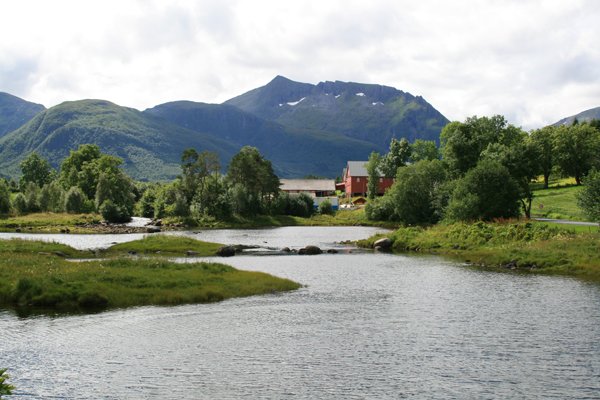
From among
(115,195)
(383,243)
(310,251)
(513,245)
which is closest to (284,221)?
(115,195)

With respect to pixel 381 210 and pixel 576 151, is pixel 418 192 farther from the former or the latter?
pixel 576 151

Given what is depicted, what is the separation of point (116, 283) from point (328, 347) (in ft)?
77.6

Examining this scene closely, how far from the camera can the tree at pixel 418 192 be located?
12069 cm

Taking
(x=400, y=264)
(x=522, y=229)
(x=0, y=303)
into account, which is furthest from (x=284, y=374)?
(x=522, y=229)

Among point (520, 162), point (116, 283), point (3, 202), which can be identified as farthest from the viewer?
point (3, 202)

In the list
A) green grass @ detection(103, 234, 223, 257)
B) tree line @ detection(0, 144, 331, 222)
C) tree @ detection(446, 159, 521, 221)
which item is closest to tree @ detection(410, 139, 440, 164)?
tree line @ detection(0, 144, 331, 222)

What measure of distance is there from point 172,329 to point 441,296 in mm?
24287

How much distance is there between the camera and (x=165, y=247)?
283 feet

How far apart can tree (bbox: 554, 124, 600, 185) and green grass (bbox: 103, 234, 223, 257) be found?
9440 centimetres

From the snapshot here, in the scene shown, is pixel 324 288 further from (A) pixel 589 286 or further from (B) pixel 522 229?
(B) pixel 522 229

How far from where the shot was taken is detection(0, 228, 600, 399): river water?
1075 inches

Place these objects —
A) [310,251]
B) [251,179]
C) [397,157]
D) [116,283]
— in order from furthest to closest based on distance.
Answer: [397,157] → [251,179] → [310,251] → [116,283]

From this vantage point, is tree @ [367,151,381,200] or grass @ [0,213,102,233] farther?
tree @ [367,151,381,200]

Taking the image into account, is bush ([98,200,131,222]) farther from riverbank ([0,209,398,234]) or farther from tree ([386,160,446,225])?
tree ([386,160,446,225])
